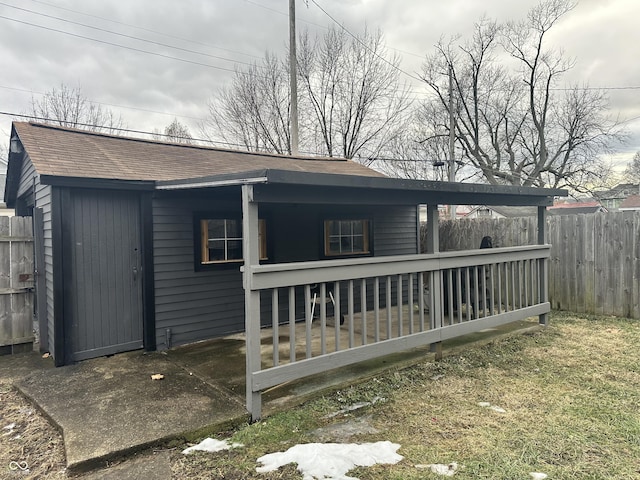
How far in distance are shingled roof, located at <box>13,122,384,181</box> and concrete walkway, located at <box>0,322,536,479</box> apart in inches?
78.2

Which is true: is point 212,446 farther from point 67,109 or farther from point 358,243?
point 67,109

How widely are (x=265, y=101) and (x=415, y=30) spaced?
720cm

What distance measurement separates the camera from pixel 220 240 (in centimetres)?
557

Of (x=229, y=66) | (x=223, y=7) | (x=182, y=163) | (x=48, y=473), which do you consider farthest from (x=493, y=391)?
(x=229, y=66)

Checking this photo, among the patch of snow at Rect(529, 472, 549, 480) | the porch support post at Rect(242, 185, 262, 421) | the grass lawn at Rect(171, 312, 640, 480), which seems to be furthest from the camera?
the porch support post at Rect(242, 185, 262, 421)

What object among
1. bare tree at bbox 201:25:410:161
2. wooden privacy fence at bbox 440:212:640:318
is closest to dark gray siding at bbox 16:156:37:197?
wooden privacy fence at bbox 440:212:640:318

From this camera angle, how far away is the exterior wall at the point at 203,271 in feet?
16.5

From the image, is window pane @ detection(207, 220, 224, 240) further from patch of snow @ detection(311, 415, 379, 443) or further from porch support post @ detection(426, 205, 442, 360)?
patch of snow @ detection(311, 415, 379, 443)

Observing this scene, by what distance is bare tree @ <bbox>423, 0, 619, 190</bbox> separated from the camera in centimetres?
2045

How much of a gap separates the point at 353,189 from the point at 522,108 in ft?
72.7

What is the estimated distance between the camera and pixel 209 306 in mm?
5457

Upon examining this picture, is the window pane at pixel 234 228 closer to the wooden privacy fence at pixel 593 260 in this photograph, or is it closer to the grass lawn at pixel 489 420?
the grass lawn at pixel 489 420

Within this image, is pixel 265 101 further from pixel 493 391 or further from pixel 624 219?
pixel 493 391

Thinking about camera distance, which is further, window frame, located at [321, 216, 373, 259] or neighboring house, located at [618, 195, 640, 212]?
neighboring house, located at [618, 195, 640, 212]
